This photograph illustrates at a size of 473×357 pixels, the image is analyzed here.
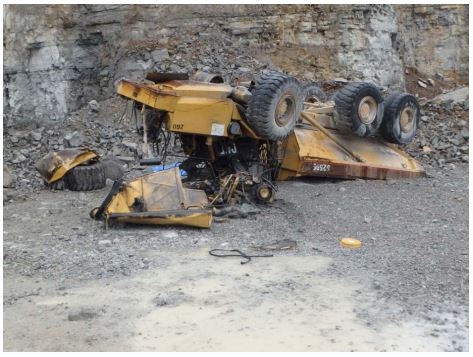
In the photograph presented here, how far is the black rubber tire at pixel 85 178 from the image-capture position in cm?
948

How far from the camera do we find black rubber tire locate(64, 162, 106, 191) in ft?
31.1

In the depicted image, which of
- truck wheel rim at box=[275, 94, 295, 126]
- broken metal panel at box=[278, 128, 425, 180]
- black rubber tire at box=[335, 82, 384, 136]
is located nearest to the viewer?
truck wheel rim at box=[275, 94, 295, 126]

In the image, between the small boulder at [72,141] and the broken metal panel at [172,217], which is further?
the small boulder at [72,141]

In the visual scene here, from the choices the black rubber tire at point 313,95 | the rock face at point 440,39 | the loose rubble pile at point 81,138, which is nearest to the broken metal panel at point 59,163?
the loose rubble pile at point 81,138

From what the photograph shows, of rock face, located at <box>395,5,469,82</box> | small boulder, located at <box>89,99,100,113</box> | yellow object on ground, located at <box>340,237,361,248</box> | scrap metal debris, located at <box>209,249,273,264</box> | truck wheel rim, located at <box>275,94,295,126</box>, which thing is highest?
rock face, located at <box>395,5,469,82</box>

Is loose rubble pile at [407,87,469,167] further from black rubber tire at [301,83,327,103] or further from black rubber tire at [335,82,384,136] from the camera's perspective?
black rubber tire at [335,82,384,136]

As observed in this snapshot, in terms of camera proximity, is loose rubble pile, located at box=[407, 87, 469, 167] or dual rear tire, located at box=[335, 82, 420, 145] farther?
loose rubble pile, located at box=[407, 87, 469, 167]

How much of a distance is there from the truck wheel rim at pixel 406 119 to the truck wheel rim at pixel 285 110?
8.44ft

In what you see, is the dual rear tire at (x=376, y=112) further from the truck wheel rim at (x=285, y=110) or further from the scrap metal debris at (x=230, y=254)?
the scrap metal debris at (x=230, y=254)

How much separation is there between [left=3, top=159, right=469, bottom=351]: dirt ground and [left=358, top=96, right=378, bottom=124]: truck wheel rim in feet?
5.12

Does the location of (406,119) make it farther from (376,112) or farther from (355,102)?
(355,102)

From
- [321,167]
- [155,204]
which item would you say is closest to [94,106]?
[321,167]

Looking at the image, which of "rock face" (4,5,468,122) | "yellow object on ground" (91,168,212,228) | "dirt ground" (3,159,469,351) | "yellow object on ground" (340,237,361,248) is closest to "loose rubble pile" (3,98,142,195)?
"rock face" (4,5,468,122)

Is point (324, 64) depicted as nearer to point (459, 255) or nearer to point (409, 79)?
point (409, 79)
